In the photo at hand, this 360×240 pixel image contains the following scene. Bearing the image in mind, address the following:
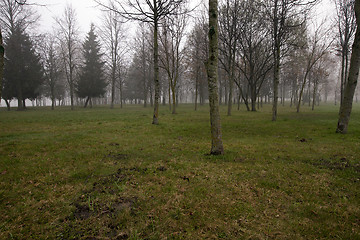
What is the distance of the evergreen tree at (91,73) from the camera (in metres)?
34.6

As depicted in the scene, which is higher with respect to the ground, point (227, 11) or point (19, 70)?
point (227, 11)

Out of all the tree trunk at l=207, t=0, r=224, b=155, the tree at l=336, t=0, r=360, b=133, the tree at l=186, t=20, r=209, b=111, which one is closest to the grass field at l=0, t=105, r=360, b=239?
the tree trunk at l=207, t=0, r=224, b=155

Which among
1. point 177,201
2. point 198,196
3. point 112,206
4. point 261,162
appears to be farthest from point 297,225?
point 112,206

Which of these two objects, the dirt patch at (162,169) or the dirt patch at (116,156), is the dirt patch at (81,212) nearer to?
the dirt patch at (162,169)

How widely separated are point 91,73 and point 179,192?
37284 mm

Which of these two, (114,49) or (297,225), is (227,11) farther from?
(114,49)

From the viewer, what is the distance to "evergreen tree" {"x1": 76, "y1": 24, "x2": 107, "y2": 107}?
34562mm

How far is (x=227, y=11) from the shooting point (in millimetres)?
→ 19438

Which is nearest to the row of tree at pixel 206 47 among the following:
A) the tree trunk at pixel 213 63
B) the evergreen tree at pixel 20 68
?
the evergreen tree at pixel 20 68

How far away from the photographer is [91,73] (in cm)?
3497

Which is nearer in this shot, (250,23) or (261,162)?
(261,162)

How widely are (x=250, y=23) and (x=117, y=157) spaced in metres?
23.1

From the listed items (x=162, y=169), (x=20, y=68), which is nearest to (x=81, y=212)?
(x=162, y=169)

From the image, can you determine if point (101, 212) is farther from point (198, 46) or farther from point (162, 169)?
point (198, 46)
